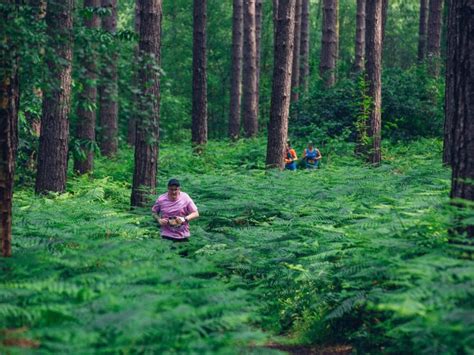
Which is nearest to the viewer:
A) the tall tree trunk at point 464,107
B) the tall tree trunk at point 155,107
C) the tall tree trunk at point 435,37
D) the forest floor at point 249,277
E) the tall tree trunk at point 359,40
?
the forest floor at point 249,277

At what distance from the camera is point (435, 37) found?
33969mm

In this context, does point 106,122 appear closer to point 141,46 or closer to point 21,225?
point 141,46

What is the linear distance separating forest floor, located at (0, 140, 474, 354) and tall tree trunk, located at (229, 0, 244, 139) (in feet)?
62.9

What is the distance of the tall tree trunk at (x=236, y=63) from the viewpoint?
33562 mm

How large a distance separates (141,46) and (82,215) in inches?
145

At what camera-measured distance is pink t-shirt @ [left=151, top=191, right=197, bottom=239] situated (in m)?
11.9

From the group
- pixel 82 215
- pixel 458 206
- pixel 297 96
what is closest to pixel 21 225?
pixel 82 215

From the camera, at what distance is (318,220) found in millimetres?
11555

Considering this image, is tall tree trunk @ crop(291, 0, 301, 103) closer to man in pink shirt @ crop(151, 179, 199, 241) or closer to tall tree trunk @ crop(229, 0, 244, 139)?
tall tree trunk @ crop(229, 0, 244, 139)

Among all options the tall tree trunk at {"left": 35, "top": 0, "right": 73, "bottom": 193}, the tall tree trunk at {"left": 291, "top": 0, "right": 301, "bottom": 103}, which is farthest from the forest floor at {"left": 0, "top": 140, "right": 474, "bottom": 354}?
the tall tree trunk at {"left": 291, "top": 0, "right": 301, "bottom": 103}

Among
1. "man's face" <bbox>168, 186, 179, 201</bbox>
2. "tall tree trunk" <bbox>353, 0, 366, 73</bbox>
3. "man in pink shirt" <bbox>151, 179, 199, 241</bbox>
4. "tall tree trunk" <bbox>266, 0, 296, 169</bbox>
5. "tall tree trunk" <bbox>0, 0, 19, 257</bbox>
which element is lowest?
"man in pink shirt" <bbox>151, 179, 199, 241</bbox>

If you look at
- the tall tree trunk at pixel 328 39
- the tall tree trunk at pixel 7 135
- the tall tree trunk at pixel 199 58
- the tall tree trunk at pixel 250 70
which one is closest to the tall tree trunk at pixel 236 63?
the tall tree trunk at pixel 250 70

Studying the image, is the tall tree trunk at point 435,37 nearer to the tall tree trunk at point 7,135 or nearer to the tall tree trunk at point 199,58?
the tall tree trunk at point 199,58

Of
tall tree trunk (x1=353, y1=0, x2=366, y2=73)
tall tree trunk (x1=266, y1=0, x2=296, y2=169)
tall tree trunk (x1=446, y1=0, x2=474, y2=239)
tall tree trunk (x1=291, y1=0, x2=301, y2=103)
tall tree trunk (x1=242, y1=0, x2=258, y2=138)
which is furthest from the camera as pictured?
tall tree trunk (x1=291, y1=0, x2=301, y2=103)
